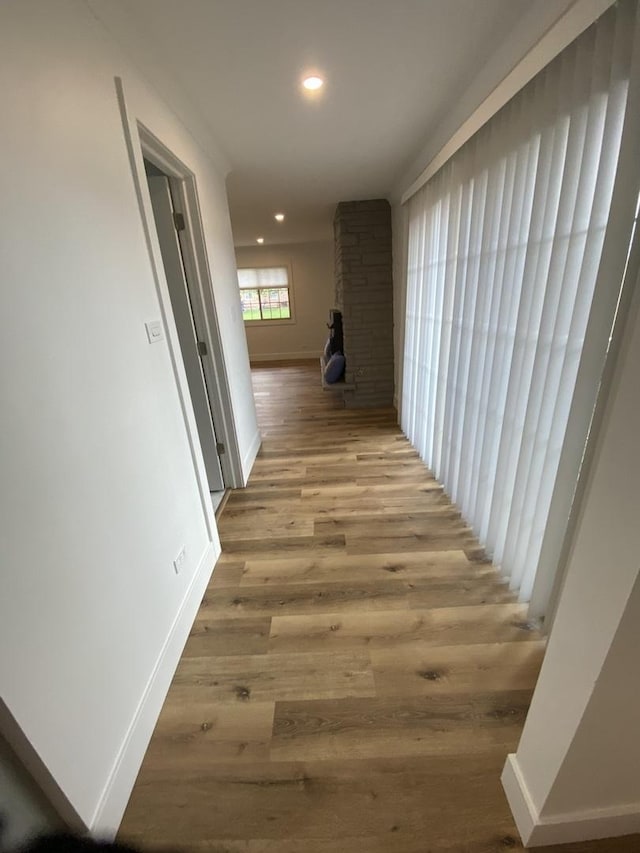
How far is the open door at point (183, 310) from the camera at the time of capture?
6.72ft

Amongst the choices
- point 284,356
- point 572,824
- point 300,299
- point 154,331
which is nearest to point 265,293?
point 300,299

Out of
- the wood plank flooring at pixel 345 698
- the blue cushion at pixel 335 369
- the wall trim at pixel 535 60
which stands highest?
the wall trim at pixel 535 60

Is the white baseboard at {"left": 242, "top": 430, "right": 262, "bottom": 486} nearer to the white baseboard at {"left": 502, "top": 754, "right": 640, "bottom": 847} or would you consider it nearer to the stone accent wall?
the stone accent wall

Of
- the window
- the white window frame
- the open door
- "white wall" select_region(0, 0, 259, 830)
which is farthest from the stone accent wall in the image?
the window

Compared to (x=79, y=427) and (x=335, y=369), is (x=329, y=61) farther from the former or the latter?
(x=335, y=369)

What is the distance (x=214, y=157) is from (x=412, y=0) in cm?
160

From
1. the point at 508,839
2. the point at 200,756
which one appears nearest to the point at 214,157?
the point at 200,756

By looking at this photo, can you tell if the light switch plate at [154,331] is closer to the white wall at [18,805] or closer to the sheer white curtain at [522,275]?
the white wall at [18,805]

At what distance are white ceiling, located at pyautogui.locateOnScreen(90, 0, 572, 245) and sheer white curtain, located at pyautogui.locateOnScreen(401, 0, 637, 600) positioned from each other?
24 cm

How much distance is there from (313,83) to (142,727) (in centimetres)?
274

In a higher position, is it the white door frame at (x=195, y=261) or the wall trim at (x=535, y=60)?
the wall trim at (x=535, y=60)

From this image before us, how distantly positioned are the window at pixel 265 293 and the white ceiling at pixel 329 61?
5263 millimetres

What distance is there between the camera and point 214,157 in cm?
242

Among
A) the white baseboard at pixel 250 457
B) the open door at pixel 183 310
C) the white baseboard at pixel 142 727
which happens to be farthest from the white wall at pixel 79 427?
the white baseboard at pixel 250 457
